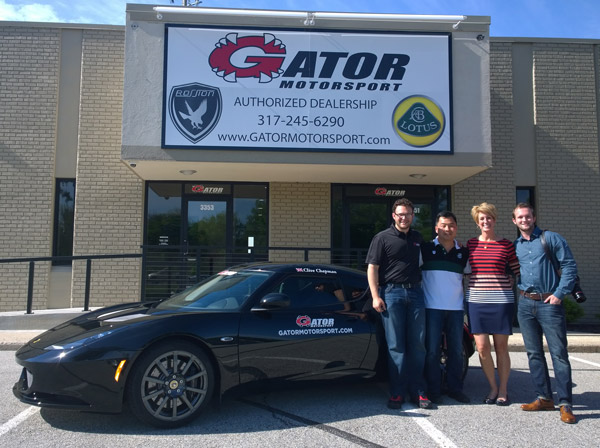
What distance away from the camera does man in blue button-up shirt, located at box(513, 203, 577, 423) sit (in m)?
4.66

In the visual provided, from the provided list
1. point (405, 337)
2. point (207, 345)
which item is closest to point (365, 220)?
point (405, 337)

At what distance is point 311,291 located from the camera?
501cm

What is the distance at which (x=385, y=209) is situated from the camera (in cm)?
1164

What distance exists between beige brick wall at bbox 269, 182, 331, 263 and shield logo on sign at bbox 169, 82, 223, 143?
2.54 meters

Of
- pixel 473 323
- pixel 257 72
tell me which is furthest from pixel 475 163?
pixel 473 323

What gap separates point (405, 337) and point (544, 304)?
4.32 feet

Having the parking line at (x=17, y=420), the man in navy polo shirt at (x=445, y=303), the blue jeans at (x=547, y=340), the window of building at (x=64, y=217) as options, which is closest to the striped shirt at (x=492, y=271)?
the man in navy polo shirt at (x=445, y=303)

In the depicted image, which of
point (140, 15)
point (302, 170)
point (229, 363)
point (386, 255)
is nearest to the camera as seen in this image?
point (229, 363)

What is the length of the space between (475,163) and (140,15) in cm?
668

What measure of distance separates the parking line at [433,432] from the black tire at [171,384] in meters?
1.82

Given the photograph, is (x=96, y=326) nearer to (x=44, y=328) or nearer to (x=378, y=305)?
(x=378, y=305)

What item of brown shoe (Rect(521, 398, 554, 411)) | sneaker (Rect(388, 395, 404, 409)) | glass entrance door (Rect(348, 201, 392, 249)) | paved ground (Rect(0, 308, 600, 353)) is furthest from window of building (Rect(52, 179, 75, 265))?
brown shoe (Rect(521, 398, 554, 411))

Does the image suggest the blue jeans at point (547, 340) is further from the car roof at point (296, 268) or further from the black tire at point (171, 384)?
the black tire at point (171, 384)

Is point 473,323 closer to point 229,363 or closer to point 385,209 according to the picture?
point 229,363
